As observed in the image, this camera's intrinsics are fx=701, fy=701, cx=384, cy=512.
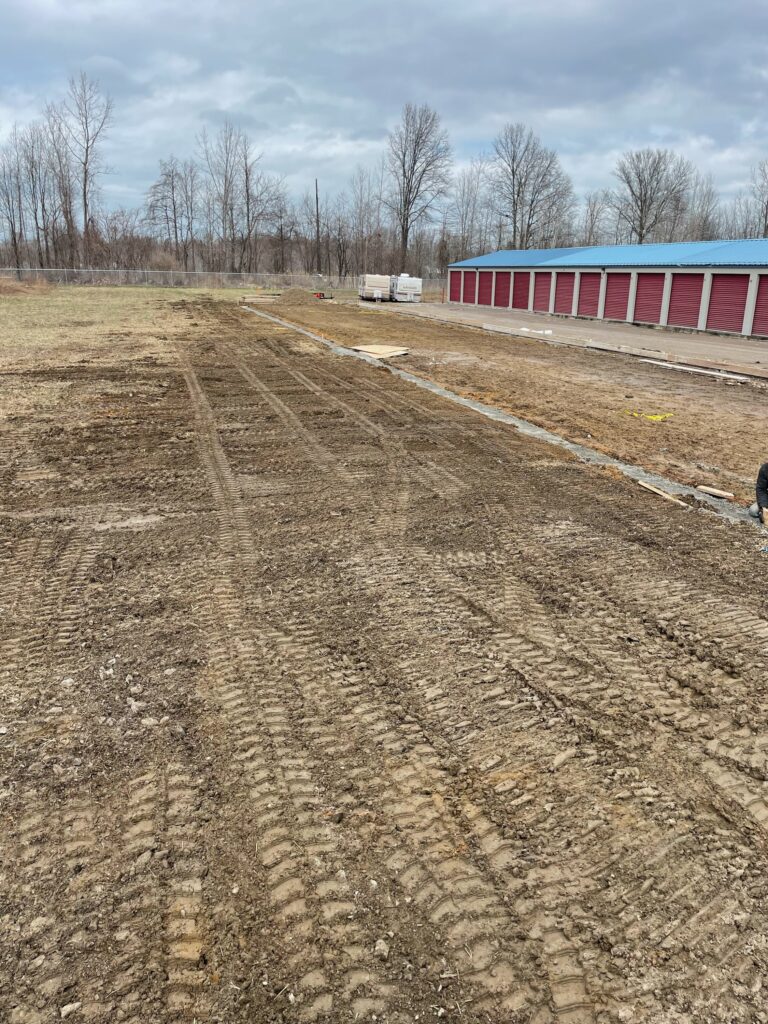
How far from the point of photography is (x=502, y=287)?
2003 inches

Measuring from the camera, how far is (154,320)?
29547 mm

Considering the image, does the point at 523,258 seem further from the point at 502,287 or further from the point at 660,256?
the point at 660,256

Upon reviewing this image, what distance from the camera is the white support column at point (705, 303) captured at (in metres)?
31.4

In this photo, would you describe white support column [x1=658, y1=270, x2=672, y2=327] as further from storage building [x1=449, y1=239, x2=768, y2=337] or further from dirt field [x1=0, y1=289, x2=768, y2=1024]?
dirt field [x1=0, y1=289, x2=768, y2=1024]

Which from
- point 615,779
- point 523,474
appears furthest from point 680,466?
point 615,779

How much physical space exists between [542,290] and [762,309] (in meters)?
18.3

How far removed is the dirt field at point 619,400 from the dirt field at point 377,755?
7.55 ft

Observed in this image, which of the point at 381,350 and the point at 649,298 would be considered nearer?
the point at 381,350

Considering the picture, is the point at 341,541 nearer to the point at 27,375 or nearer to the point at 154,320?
the point at 27,375

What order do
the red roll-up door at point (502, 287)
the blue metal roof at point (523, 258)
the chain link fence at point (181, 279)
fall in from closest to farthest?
the blue metal roof at point (523, 258), the red roll-up door at point (502, 287), the chain link fence at point (181, 279)

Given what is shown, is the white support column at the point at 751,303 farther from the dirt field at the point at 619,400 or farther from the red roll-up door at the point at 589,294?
the red roll-up door at the point at 589,294

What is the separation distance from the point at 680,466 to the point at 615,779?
6.82 m

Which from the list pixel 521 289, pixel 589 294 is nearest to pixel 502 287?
pixel 521 289

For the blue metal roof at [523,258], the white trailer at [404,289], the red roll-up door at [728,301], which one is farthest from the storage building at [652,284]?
the white trailer at [404,289]
